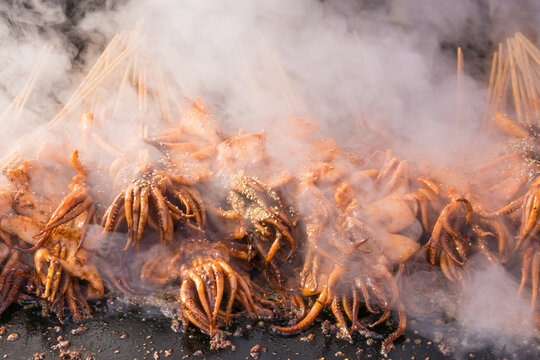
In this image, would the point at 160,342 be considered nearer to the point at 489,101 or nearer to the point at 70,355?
the point at 70,355

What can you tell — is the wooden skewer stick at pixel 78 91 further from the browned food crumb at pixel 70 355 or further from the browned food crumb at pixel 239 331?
the browned food crumb at pixel 239 331

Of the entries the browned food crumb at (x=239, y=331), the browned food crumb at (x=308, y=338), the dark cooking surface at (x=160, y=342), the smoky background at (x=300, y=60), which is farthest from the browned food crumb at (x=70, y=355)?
the smoky background at (x=300, y=60)

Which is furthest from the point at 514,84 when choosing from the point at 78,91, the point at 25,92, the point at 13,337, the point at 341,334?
the point at 13,337

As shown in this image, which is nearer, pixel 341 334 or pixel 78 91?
pixel 341 334

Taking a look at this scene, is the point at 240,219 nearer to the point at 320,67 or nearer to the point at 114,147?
the point at 114,147

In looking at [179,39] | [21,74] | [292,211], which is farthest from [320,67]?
[21,74]

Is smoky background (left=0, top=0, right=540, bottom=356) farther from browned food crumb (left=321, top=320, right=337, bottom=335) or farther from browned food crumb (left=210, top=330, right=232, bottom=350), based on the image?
browned food crumb (left=210, top=330, right=232, bottom=350)
